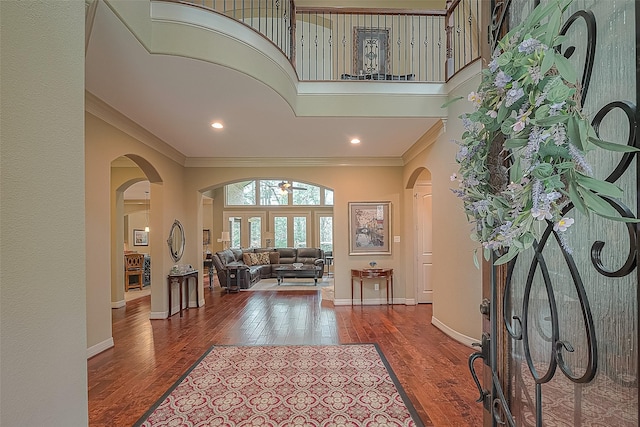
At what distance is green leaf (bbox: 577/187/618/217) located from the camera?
613 mm

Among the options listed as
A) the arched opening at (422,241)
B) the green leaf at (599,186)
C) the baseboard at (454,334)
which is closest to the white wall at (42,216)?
the green leaf at (599,186)

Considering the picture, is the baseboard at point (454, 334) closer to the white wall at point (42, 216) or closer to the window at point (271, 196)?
the white wall at point (42, 216)

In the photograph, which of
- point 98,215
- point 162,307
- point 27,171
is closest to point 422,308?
point 162,307

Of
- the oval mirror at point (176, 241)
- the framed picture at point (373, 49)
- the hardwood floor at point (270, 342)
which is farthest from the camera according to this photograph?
the framed picture at point (373, 49)

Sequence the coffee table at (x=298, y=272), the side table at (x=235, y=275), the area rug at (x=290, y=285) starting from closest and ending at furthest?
1. the side table at (x=235, y=275)
2. the area rug at (x=290, y=285)
3. the coffee table at (x=298, y=272)

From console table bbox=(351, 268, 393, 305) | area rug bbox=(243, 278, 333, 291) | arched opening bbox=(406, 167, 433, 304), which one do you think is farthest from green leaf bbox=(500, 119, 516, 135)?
area rug bbox=(243, 278, 333, 291)

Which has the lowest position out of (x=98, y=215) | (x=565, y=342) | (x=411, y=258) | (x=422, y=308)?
(x=422, y=308)

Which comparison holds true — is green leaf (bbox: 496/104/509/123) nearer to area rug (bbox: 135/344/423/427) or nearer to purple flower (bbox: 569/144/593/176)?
purple flower (bbox: 569/144/593/176)

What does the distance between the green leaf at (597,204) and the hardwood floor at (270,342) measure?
235 cm

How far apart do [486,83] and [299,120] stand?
11.8ft

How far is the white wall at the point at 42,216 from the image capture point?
806 mm

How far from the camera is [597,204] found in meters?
0.62

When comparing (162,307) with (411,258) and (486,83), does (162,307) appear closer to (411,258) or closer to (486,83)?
(411,258)

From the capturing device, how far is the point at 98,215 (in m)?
3.93
